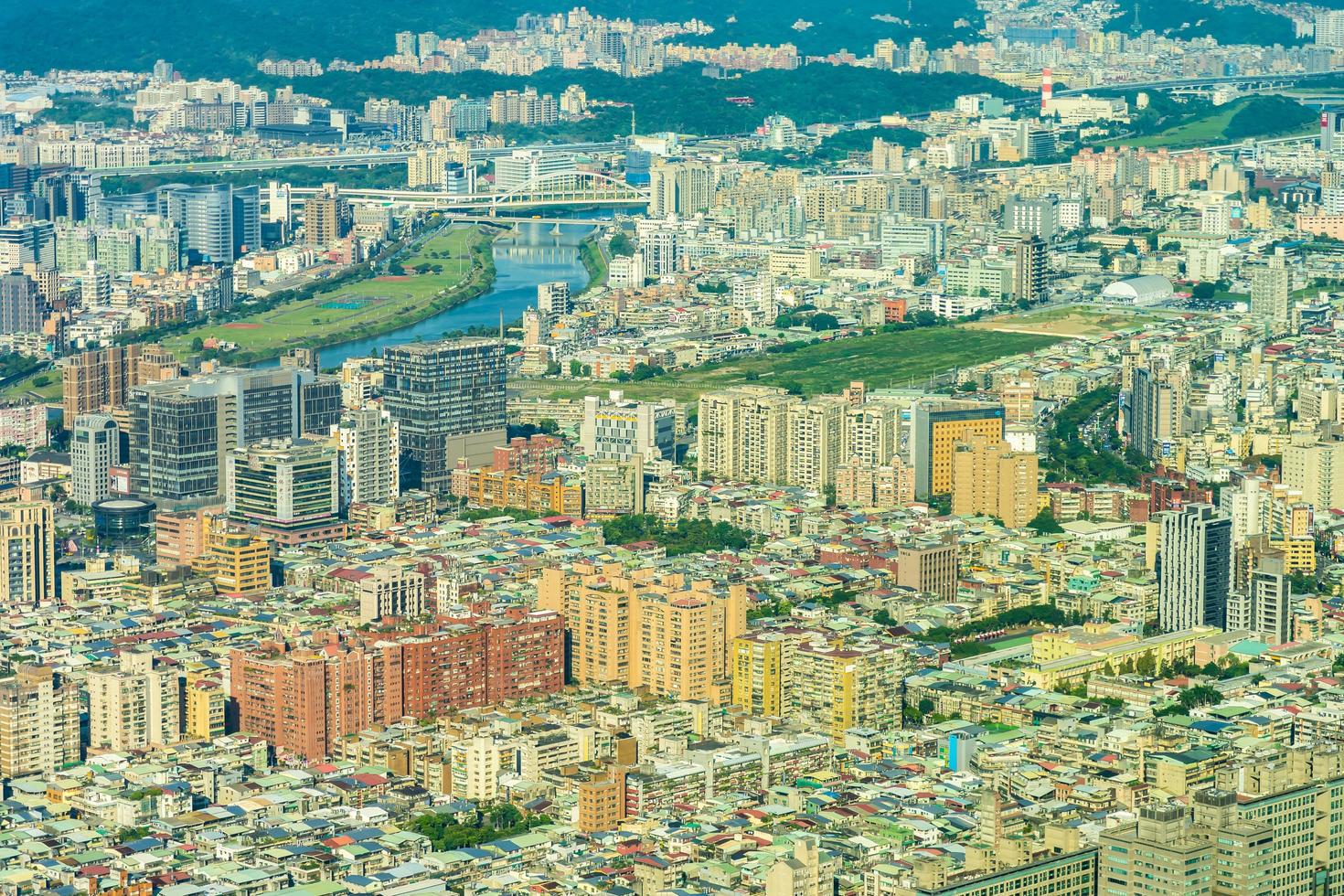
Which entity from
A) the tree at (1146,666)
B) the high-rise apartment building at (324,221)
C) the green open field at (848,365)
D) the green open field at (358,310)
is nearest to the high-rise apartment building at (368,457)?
the green open field at (848,365)

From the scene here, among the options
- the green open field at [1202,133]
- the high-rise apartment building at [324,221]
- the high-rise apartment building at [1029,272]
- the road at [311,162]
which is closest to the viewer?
the high-rise apartment building at [1029,272]

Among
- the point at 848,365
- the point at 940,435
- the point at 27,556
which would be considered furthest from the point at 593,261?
the point at 27,556

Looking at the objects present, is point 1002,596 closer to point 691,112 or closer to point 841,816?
point 841,816

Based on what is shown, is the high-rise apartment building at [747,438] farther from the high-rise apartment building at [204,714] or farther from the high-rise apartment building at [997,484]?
the high-rise apartment building at [204,714]

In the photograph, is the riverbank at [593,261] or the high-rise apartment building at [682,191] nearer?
the riverbank at [593,261]

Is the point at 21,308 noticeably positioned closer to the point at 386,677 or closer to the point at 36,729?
the point at 386,677

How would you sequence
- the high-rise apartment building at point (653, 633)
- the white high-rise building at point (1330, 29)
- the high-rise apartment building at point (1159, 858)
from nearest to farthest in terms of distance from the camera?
1. the high-rise apartment building at point (1159, 858)
2. the high-rise apartment building at point (653, 633)
3. the white high-rise building at point (1330, 29)

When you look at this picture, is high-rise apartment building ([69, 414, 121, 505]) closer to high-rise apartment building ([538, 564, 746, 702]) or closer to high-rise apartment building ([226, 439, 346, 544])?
high-rise apartment building ([226, 439, 346, 544])
